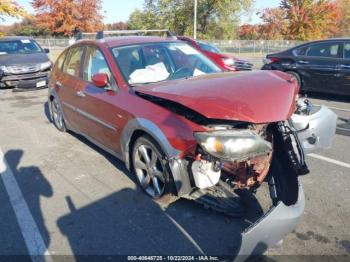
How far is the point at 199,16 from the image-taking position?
36625 mm

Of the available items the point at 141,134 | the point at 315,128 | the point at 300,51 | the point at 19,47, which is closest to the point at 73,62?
the point at 141,134

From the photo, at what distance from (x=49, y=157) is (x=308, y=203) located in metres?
3.66

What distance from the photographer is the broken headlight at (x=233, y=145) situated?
263cm

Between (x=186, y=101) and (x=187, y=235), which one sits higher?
(x=186, y=101)

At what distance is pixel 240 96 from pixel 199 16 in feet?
118

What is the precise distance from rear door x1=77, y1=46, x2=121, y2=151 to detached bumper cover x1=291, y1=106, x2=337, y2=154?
204cm

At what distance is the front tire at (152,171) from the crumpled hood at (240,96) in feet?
1.86

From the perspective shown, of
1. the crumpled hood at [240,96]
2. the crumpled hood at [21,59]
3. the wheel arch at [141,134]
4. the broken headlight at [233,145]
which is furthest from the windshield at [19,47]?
the broken headlight at [233,145]

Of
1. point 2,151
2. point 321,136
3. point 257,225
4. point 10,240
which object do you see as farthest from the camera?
point 2,151

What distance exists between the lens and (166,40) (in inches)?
186

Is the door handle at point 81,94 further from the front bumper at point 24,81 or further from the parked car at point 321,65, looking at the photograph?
the front bumper at point 24,81

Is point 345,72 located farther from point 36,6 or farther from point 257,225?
point 36,6

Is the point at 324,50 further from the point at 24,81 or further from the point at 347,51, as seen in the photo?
the point at 24,81

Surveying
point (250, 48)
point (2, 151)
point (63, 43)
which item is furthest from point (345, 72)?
point (63, 43)
